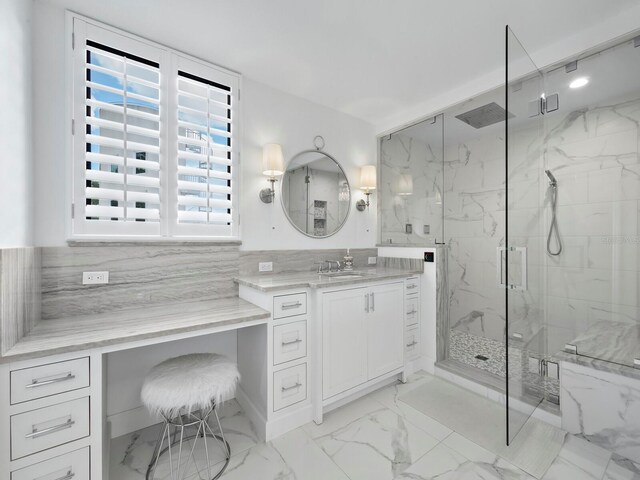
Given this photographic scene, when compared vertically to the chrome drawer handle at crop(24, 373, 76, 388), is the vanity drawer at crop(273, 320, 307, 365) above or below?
below

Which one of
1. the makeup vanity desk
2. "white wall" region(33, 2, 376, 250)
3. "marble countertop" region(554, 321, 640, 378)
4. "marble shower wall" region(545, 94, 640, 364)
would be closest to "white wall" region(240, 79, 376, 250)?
"white wall" region(33, 2, 376, 250)

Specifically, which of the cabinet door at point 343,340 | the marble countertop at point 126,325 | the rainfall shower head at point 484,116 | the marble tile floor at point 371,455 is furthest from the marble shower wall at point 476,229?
the marble countertop at point 126,325

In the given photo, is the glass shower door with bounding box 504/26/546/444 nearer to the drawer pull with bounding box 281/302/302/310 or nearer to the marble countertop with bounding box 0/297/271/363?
the drawer pull with bounding box 281/302/302/310

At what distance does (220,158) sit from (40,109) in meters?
1.00

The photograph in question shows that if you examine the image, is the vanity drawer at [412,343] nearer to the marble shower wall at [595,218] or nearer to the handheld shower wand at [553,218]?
the marble shower wall at [595,218]

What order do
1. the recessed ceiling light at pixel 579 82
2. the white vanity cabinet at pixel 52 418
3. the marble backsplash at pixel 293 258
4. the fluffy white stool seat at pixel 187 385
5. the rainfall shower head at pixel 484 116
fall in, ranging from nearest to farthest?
the white vanity cabinet at pixel 52 418 → the fluffy white stool seat at pixel 187 385 → the recessed ceiling light at pixel 579 82 → the marble backsplash at pixel 293 258 → the rainfall shower head at pixel 484 116

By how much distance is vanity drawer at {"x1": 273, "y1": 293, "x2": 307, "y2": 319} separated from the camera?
1.76 metres

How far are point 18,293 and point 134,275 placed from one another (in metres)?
0.58

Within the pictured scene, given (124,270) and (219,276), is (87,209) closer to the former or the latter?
(124,270)

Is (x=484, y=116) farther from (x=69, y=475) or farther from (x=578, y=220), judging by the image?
(x=69, y=475)

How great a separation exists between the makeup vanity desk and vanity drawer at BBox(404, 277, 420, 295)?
184cm

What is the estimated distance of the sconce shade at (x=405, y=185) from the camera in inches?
117

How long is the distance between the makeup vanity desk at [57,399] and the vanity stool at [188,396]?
0.77 ft

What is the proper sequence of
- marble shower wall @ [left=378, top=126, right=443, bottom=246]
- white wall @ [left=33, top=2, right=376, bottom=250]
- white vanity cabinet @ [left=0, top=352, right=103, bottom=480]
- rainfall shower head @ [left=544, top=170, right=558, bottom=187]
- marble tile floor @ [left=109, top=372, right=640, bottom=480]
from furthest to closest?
1. marble shower wall @ [left=378, top=126, right=443, bottom=246]
2. rainfall shower head @ [left=544, top=170, right=558, bottom=187]
3. white wall @ [left=33, top=2, right=376, bottom=250]
4. marble tile floor @ [left=109, top=372, right=640, bottom=480]
5. white vanity cabinet @ [left=0, top=352, right=103, bottom=480]
